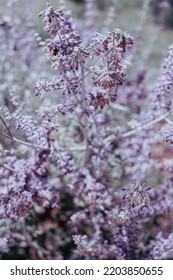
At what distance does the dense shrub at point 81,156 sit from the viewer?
169cm

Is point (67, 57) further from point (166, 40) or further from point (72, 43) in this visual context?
point (166, 40)

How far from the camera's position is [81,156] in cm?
260

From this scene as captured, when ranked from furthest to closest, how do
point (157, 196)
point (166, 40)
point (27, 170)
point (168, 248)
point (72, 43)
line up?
point (166, 40)
point (157, 196)
point (27, 170)
point (168, 248)
point (72, 43)

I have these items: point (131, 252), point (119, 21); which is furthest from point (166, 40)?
point (131, 252)

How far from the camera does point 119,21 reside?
204 inches

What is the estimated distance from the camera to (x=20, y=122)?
5.75ft

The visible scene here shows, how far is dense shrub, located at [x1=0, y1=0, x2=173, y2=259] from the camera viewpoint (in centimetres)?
169

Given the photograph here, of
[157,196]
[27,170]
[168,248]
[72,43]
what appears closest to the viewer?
[72,43]
